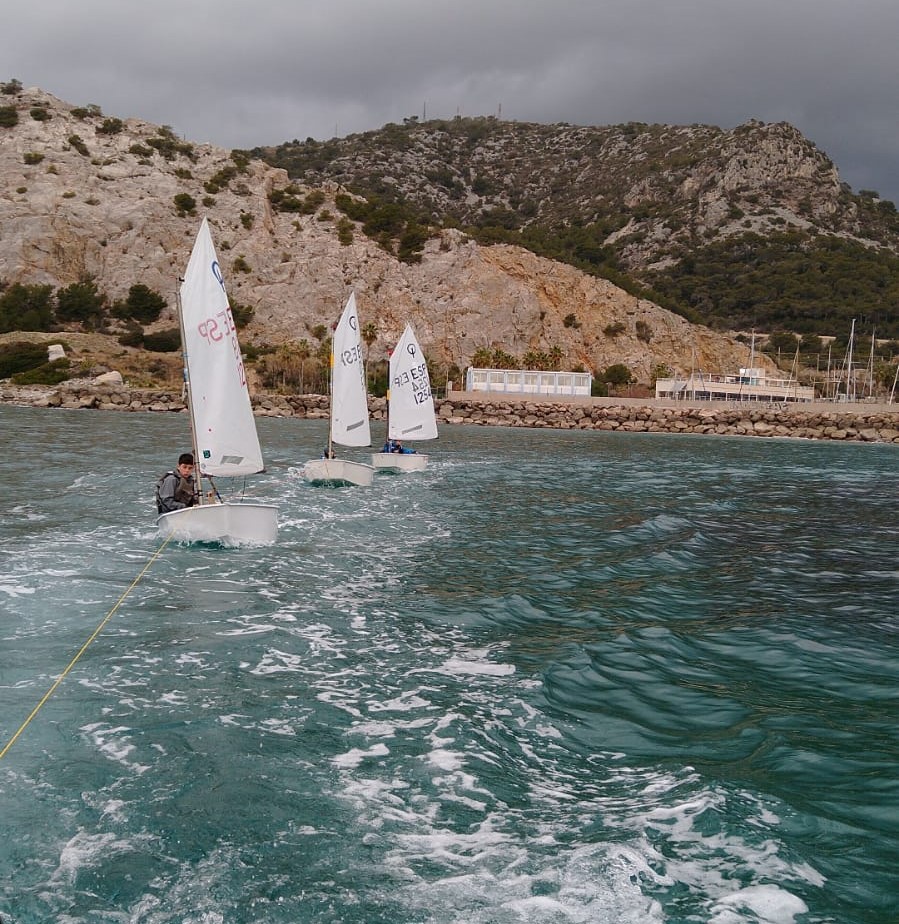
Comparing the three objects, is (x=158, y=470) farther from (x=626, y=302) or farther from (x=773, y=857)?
(x=626, y=302)

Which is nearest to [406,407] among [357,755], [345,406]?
[345,406]

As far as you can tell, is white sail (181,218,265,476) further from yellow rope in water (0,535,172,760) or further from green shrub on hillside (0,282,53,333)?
green shrub on hillside (0,282,53,333)

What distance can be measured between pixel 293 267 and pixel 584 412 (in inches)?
2086

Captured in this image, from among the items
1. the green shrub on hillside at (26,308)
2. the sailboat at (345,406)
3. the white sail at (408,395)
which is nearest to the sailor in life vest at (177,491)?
the sailboat at (345,406)

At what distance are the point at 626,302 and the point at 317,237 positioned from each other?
48.3 metres

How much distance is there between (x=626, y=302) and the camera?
122 m

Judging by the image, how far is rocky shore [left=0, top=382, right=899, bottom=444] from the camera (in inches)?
3044

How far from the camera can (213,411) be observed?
664 inches

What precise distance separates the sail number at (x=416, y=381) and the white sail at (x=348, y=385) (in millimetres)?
5049

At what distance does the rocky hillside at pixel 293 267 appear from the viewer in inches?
4360

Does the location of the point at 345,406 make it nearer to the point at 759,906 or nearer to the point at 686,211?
the point at 759,906

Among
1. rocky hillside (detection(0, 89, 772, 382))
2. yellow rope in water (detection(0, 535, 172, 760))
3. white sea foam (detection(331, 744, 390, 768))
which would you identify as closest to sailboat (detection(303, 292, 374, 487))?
yellow rope in water (detection(0, 535, 172, 760))

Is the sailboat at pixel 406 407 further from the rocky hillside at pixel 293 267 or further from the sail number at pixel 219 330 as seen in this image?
the rocky hillside at pixel 293 267

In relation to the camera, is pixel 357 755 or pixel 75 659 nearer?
pixel 357 755
